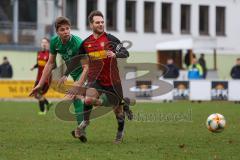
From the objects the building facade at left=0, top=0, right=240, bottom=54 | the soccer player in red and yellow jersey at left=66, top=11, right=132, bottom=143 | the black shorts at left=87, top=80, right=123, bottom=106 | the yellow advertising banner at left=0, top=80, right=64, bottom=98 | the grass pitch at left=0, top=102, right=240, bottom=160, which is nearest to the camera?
the grass pitch at left=0, top=102, right=240, bottom=160

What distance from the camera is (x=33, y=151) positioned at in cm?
1268

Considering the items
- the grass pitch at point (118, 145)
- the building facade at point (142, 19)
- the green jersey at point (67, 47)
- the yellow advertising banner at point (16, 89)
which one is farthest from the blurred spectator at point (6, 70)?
the green jersey at point (67, 47)

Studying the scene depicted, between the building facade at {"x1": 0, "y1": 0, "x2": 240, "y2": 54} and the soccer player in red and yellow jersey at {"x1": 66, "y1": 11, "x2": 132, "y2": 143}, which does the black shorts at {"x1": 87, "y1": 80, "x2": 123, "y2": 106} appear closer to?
A: the soccer player in red and yellow jersey at {"x1": 66, "y1": 11, "x2": 132, "y2": 143}

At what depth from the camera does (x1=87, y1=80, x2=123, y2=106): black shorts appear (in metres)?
14.2

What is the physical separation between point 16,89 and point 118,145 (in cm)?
2369

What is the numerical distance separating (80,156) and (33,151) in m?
1.08

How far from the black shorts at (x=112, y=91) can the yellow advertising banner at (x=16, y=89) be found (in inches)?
885

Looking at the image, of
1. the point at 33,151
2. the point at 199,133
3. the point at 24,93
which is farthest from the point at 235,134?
the point at 24,93

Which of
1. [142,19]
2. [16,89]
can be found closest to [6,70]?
[16,89]

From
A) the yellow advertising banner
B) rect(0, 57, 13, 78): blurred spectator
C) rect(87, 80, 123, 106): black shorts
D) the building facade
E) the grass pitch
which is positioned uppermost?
the building facade

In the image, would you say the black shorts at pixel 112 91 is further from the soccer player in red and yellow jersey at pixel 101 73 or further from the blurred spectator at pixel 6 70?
the blurred spectator at pixel 6 70

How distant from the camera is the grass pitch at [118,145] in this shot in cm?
1221

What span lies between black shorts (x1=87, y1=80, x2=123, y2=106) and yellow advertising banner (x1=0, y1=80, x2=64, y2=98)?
22.5m

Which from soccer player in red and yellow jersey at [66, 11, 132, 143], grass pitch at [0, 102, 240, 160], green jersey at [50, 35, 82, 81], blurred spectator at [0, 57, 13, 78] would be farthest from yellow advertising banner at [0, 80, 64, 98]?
soccer player in red and yellow jersey at [66, 11, 132, 143]
